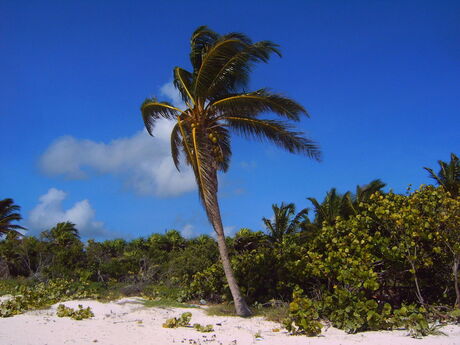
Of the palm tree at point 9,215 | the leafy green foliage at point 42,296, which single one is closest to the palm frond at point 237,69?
the leafy green foliage at point 42,296

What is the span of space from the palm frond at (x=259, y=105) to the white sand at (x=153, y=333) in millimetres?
5199

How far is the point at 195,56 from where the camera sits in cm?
1079

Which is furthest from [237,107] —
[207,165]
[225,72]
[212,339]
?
[212,339]

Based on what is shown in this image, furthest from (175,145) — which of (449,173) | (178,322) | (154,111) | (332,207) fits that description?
(449,173)

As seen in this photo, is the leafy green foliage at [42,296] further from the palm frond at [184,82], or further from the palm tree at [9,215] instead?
the palm tree at [9,215]

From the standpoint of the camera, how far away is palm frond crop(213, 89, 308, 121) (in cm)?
1029

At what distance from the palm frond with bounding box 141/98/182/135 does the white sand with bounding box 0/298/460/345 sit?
536 cm

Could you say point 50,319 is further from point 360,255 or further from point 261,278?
point 360,255

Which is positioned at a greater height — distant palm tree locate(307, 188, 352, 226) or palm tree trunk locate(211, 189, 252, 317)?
distant palm tree locate(307, 188, 352, 226)

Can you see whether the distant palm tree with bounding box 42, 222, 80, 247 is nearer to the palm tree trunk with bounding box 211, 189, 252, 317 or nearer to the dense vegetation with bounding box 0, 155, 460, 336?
the dense vegetation with bounding box 0, 155, 460, 336

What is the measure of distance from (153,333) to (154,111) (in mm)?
6133

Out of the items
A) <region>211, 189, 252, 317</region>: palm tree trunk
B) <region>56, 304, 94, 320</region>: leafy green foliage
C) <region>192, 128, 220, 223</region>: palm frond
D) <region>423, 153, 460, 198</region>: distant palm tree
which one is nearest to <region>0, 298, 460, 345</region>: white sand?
<region>56, 304, 94, 320</region>: leafy green foliage

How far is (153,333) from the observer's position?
26.5 ft

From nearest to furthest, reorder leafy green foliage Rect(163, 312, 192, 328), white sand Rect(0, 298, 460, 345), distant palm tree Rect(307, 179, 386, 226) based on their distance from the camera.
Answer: white sand Rect(0, 298, 460, 345), leafy green foliage Rect(163, 312, 192, 328), distant palm tree Rect(307, 179, 386, 226)
